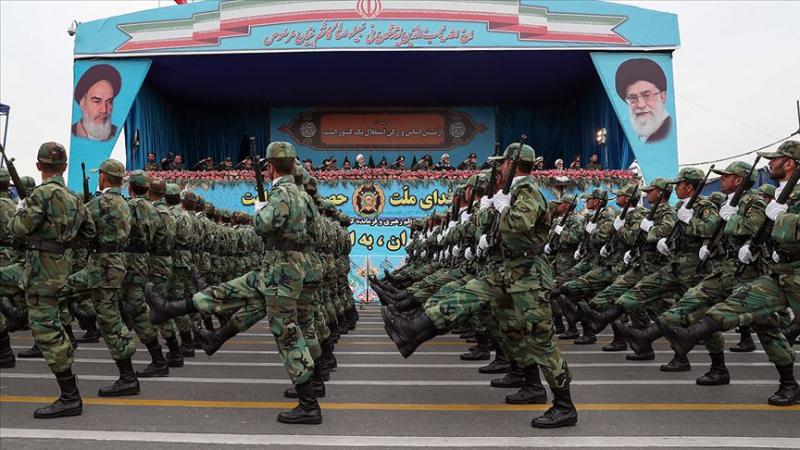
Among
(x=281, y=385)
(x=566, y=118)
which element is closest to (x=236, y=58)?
(x=566, y=118)

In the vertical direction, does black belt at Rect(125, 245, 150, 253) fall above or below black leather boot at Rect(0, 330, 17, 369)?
above

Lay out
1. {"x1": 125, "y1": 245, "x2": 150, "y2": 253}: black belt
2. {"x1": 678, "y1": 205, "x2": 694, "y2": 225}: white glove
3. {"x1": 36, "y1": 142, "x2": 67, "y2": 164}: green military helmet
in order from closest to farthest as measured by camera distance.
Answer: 1. {"x1": 36, "y1": 142, "x2": 67, "y2": 164}: green military helmet
2. {"x1": 125, "y1": 245, "x2": 150, "y2": 253}: black belt
3. {"x1": 678, "y1": 205, "x2": 694, "y2": 225}: white glove

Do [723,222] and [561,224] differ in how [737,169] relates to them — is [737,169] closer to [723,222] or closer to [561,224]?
[723,222]

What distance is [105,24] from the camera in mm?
21188

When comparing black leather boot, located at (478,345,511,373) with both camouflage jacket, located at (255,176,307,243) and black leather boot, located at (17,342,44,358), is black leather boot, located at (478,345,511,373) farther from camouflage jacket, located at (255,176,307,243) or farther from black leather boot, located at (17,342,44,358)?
black leather boot, located at (17,342,44,358)

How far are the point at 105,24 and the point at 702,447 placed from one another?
21933mm

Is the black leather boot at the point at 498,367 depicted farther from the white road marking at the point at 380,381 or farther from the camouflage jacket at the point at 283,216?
the camouflage jacket at the point at 283,216

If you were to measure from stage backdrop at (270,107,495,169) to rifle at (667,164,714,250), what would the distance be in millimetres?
20978

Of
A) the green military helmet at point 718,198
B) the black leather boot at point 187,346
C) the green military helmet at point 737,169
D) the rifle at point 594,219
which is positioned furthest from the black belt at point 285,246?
the rifle at point 594,219

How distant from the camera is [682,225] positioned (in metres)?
6.76

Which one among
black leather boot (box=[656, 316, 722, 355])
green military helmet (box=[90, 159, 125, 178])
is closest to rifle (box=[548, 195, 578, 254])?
black leather boot (box=[656, 316, 722, 355])

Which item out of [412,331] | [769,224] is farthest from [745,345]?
[412,331]

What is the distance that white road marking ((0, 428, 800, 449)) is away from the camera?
391 cm

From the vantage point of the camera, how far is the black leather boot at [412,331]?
4.44 metres
